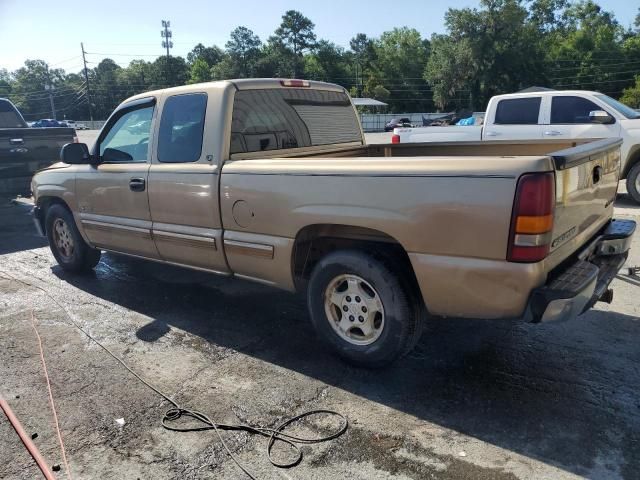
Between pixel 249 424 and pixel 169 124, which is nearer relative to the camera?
pixel 249 424

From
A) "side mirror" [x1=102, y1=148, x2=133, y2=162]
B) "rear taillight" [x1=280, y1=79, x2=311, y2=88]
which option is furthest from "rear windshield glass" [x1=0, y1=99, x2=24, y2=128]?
"rear taillight" [x1=280, y1=79, x2=311, y2=88]

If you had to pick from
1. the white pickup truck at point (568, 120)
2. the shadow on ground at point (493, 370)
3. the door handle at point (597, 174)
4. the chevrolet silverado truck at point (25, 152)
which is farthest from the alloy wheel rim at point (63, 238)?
the white pickup truck at point (568, 120)

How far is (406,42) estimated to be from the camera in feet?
297

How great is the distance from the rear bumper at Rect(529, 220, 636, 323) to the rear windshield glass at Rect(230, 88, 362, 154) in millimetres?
2494

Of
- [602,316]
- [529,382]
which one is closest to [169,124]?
[529,382]

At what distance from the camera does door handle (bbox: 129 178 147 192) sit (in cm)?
459

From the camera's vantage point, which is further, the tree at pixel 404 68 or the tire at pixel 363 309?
the tree at pixel 404 68

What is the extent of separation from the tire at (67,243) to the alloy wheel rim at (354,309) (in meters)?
3.56

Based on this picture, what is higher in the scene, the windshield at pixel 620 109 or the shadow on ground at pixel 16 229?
the windshield at pixel 620 109

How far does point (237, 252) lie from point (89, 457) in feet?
5.70

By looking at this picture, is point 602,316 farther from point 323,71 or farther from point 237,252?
point 323,71

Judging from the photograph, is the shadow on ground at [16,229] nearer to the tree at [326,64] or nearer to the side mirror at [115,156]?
the side mirror at [115,156]

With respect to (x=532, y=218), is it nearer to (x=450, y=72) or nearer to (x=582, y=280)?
(x=582, y=280)

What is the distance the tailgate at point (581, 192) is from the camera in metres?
2.81
